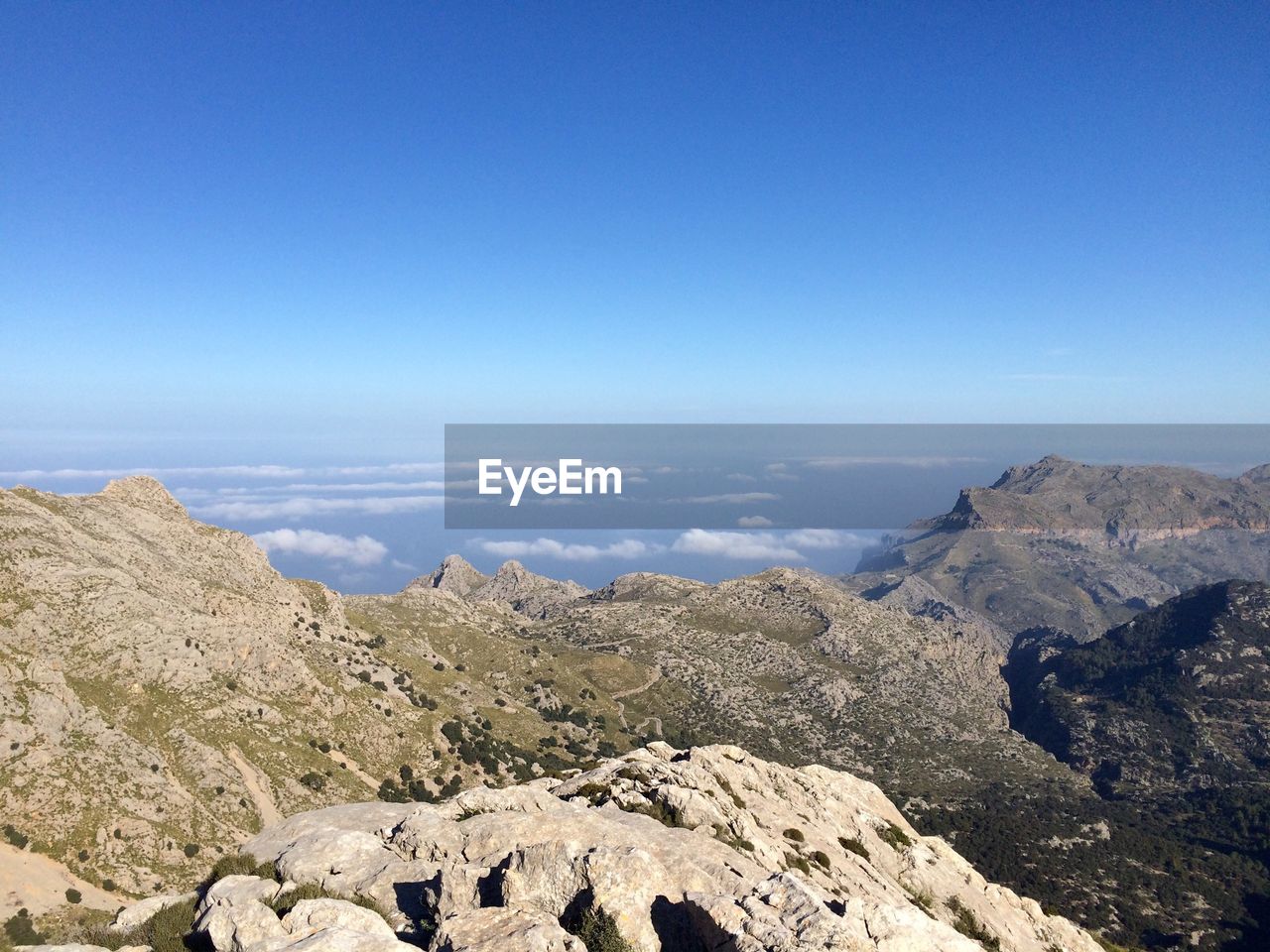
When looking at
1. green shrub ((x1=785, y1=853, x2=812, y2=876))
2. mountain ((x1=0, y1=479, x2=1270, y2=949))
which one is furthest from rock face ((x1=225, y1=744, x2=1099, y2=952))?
mountain ((x1=0, y1=479, x2=1270, y2=949))

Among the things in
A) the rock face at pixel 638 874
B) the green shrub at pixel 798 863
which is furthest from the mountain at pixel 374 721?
the green shrub at pixel 798 863

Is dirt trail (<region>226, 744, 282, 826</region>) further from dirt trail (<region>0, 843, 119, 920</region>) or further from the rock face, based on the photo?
the rock face

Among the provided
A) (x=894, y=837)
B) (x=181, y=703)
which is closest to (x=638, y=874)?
(x=894, y=837)

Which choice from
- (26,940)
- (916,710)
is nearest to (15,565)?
(26,940)

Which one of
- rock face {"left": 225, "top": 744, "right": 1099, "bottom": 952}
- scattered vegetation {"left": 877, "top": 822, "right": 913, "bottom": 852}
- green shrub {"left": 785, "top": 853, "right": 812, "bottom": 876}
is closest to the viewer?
rock face {"left": 225, "top": 744, "right": 1099, "bottom": 952}

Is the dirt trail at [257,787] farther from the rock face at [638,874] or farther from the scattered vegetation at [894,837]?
the scattered vegetation at [894,837]
